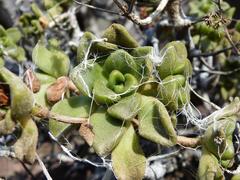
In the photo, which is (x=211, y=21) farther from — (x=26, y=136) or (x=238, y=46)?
(x=26, y=136)

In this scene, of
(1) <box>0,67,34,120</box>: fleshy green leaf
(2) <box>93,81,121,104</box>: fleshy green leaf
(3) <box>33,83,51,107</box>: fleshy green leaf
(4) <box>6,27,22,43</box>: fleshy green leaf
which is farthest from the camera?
(4) <box>6,27,22,43</box>: fleshy green leaf

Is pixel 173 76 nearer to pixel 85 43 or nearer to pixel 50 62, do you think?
pixel 85 43

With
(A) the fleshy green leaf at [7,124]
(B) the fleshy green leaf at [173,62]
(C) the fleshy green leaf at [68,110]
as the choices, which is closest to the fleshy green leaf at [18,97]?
(A) the fleshy green leaf at [7,124]

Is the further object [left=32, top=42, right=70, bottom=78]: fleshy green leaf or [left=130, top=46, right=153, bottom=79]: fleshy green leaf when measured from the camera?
[left=32, top=42, right=70, bottom=78]: fleshy green leaf

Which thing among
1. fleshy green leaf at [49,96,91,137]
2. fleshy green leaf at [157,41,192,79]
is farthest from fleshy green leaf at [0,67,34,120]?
fleshy green leaf at [157,41,192,79]

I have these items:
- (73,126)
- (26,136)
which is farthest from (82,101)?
(26,136)

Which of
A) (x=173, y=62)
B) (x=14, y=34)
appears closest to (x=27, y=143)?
(x=173, y=62)

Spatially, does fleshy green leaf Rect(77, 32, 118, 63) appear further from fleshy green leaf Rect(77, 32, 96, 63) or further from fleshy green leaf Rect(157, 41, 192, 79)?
fleshy green leaf Rect(157, 41, 192, 79)
